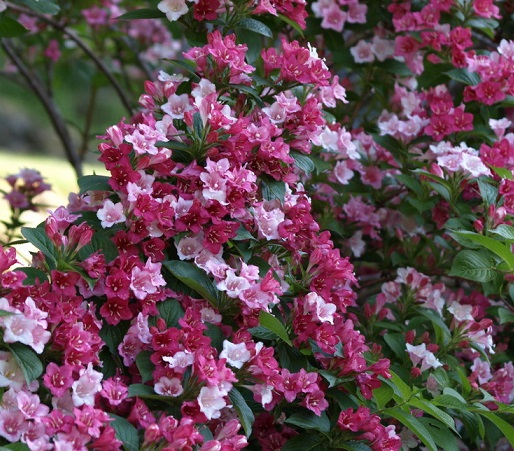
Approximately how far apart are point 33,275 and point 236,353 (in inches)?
14.5

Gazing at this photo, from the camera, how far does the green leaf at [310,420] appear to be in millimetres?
1483

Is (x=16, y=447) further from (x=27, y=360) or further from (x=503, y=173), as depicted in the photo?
(x=503, y=173)

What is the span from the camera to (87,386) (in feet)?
4.27

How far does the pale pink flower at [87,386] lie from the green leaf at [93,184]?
0.34 metres

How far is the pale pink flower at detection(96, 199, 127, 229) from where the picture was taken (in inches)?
57.1

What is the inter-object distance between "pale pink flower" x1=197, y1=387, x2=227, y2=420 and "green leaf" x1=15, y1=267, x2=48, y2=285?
343 mm

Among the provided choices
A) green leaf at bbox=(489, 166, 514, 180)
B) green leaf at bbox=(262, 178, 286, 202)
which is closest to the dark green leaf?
Answer: green leaf at bbox=(262, 178, 286, 202)

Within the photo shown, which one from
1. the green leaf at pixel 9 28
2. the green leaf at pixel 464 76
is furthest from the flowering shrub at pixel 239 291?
the green leaf at pixel 9 28

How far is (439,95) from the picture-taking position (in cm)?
221

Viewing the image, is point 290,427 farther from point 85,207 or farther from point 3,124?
point 3,124

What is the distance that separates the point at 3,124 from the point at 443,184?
8764 millimetres

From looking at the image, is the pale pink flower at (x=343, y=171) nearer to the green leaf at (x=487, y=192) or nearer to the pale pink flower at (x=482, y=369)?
the green leaf at (x=487, y=192)

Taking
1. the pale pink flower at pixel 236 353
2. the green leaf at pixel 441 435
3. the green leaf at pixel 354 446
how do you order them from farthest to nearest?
the green leaf at pixel 441 435 → the green leaf at pixel 354 446 → the pale pink flower at pixel 236 353

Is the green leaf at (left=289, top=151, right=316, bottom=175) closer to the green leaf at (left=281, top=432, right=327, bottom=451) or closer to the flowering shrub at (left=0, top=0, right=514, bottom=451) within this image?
the flowering shrub at (left=0, top=0, right=514, bottom=451)
